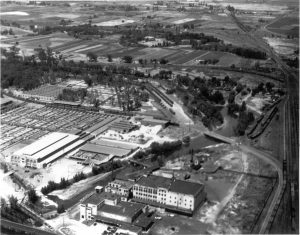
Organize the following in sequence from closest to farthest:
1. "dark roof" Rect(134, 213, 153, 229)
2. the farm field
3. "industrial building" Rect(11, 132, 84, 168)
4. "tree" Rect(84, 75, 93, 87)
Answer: "dark roof" Rect(134, 213, 153, 229), "industrial building" Rect(11, 132, 84, 168), "tree" Rect(84, 75, 93, 87), the farm field

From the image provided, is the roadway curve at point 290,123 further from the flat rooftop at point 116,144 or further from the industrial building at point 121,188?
the flat rooftop at point 116,144

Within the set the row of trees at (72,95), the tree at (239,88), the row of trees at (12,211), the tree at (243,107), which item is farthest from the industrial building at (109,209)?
the tree at (239,88)

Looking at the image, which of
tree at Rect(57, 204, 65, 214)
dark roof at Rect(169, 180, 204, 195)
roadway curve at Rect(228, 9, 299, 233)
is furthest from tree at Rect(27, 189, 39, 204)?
roadway curve at Rect(228, 9, 299, 233)

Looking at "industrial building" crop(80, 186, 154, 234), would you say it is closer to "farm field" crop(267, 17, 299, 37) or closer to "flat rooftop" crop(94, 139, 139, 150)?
"flat rooftop" crop(94, 139, 139, 150)

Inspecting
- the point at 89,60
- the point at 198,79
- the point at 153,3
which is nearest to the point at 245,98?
the point at 198,79

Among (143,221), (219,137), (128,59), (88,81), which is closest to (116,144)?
(219,137)

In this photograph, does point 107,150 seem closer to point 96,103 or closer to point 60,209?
point 60,209

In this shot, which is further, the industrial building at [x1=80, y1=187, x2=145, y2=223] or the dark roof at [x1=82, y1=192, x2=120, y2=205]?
the dark roof at [x1=82, y1=192, x2=120, y2=205]

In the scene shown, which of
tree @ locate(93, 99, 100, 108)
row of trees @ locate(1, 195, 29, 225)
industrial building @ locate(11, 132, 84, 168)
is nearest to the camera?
row of trees @ locate(1, 195, 29, 225)
